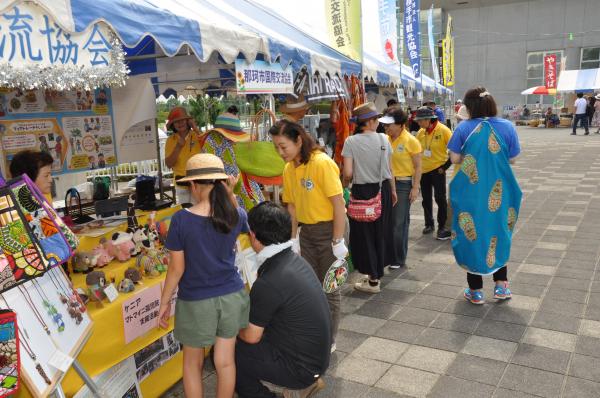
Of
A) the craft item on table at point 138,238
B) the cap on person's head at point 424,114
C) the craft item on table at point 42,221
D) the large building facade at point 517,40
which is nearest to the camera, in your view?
the craft item on table at point 42,221

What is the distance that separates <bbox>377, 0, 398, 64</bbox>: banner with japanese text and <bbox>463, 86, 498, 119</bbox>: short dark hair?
5.15m

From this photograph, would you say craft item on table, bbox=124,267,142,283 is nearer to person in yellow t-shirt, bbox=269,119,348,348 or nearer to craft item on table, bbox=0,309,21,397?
person in yellow t-shirt, bbox=269,119,348,348

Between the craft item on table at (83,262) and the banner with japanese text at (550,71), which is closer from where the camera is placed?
the craft item on table at (83,262)

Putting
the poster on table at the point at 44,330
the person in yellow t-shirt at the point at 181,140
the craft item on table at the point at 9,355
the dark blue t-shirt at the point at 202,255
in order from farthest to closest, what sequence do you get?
the person in yellow t-shirt at the point at 181,140
the dark blue t-shirt at the point at 202,255
the poster on table at the point at 44,330
the craft item on table at the point at 9,355

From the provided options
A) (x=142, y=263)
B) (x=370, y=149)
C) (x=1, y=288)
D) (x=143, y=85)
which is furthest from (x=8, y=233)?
(x=143, y=85)

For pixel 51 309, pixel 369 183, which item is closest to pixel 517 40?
pixel 369 183

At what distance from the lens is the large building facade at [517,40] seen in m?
31.3

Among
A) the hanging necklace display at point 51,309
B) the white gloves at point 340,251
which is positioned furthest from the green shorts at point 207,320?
the white gloves at point 340,251

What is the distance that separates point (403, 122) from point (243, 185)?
1995mm

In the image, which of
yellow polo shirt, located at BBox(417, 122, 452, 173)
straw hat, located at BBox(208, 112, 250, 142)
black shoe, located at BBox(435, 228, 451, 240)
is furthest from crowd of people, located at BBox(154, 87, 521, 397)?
black shoe, located at BBox(435, 228, 451, 240)

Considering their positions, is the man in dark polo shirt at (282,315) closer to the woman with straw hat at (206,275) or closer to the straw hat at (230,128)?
the woman with straw hat at (206,275)

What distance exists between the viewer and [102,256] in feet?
9.38

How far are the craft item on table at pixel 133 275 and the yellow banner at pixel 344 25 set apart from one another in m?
4.19

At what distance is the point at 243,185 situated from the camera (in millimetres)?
4086
